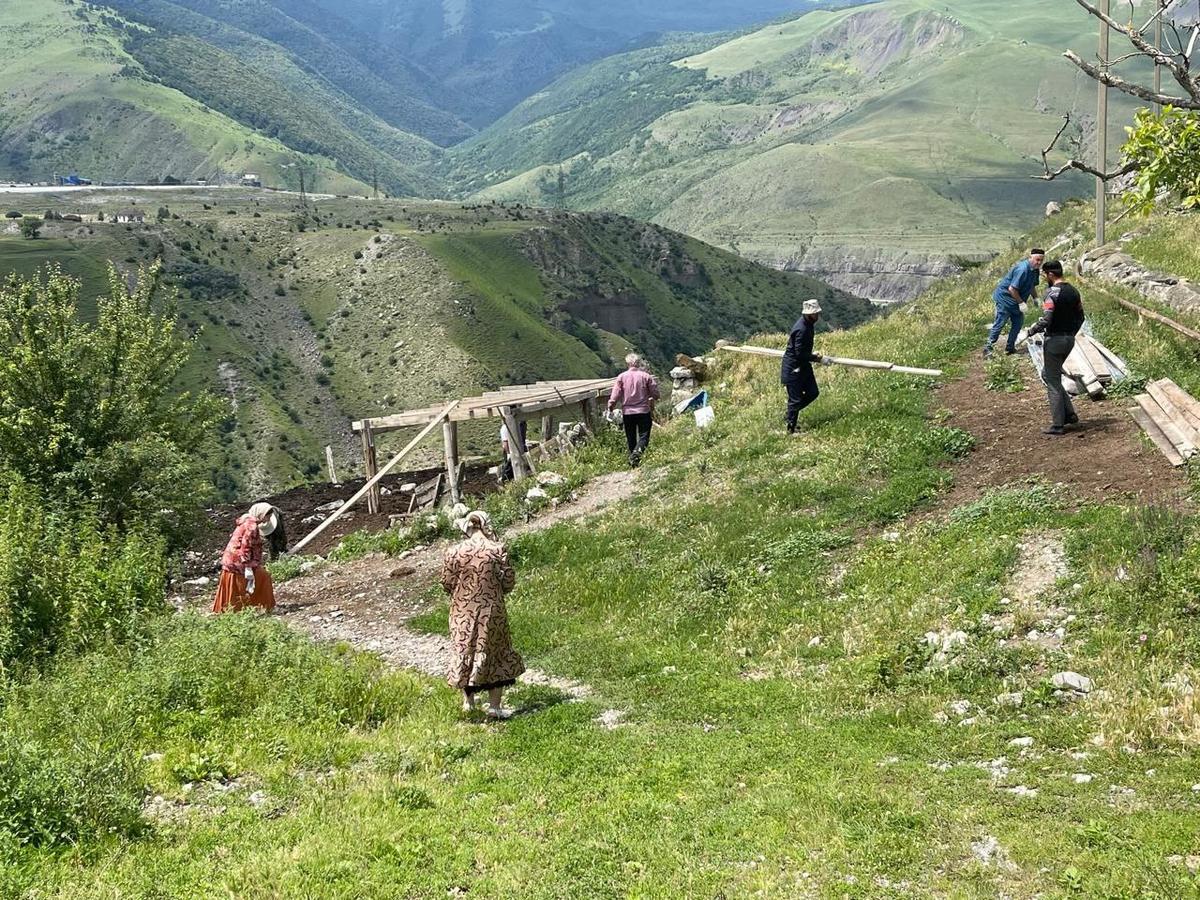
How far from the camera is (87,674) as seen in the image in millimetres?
11281

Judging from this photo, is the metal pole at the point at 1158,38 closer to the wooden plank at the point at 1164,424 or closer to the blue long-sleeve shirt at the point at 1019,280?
the blue long-sleeve shirt at the point at 1019,280

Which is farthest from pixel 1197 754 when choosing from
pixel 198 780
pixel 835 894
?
pixel 198 780

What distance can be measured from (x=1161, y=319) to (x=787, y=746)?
14.2 meters

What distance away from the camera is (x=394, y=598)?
1619cm

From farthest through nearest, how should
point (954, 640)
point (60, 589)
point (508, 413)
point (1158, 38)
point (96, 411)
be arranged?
1. point (1158, 38)
2. point (508, 413)
3. point (96, 411)
4. point (60, 589)
5. point (954, 640)

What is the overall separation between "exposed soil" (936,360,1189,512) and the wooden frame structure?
10147 mm

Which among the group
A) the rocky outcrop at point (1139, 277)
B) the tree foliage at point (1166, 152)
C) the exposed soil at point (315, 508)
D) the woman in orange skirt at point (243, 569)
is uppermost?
the tree foliage at point (1166, 152)

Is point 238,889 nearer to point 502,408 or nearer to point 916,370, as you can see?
point 916,370

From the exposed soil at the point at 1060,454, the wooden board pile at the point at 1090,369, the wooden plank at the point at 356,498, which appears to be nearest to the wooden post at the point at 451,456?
the wooden plank at the point at 356,498

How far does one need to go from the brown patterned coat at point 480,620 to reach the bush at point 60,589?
213 inches

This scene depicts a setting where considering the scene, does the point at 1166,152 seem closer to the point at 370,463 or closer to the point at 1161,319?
the point at 1161,319

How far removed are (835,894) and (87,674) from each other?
29.7ft

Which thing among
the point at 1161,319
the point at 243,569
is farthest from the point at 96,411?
the point at 1161,319

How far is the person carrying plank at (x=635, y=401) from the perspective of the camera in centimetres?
1977
